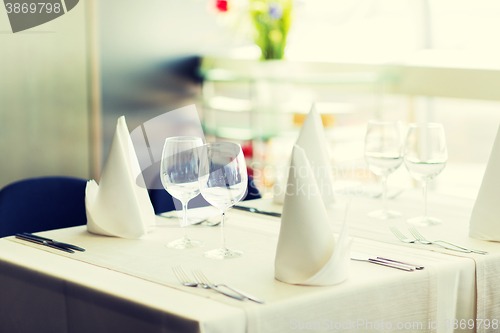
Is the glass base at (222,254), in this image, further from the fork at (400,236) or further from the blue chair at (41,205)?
the blue chair at (41,205)

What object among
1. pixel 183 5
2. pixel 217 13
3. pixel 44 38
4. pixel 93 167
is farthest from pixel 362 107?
pixel 44 38

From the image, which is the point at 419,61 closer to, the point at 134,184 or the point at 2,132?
the point at 2,132

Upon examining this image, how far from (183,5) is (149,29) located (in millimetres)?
387

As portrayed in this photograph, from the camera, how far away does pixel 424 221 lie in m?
1.31

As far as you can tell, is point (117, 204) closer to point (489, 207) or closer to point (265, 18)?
point (489, 207)

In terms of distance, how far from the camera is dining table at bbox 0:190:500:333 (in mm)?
768

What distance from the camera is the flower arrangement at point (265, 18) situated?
3600 mm

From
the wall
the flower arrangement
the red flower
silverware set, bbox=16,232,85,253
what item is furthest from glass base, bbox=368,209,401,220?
the red flower

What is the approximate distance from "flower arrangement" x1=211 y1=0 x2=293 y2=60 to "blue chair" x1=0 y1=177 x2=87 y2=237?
7.54 feet

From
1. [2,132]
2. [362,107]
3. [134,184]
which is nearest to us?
[134,184]

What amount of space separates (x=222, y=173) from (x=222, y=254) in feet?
0.53

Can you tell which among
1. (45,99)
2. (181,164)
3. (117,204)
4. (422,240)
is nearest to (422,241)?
(422,240)

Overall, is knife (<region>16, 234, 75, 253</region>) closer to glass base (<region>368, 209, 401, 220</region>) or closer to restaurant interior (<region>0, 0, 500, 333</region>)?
restaurant interior (<region>0, 0, 500, 333</region>)

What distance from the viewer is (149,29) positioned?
3.66 m
